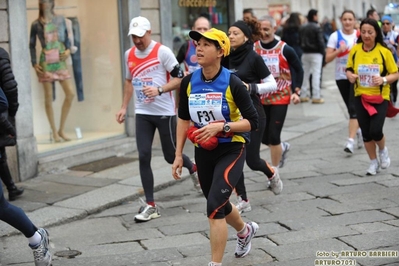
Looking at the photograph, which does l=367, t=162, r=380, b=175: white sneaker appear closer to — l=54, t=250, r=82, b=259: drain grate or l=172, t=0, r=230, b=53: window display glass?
l=54, t=250, r=82, b=259: drain grate

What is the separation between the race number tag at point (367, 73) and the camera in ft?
27.5

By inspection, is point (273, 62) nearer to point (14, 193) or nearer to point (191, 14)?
point (14, 193)

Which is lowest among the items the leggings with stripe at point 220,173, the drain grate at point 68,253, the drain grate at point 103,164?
the drain grate at point 103,164

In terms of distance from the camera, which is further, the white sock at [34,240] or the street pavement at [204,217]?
the street pavement at [204,217]

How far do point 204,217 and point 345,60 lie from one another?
4186mm

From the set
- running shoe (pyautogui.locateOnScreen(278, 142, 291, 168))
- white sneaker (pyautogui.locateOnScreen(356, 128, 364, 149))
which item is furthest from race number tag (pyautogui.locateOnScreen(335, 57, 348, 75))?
running shoe (pyautogui.locateOnScreen(278, 142, 291, 168))

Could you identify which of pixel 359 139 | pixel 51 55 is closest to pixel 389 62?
pixel 359 139

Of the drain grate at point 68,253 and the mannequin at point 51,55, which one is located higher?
the mannequin at point 51,55

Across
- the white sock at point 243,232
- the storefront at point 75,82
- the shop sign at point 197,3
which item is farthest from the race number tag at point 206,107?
the shop sign at point 197,3

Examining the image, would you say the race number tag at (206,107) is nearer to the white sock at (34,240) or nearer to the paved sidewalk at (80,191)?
the white sock at (34,240)

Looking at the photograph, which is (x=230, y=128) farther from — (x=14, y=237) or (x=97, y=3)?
(x=97, y=3)

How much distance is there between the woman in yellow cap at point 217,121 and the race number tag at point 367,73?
331cm

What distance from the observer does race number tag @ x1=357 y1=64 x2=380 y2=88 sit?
8.37 metres

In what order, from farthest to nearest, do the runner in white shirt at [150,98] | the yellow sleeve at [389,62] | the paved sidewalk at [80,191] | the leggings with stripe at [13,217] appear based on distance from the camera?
the yellow sleeve at [389,62] → the paved sidewalk at [80,191] → the runner in white shirt at [150,98] → the leggings with stripe at [13,217]
